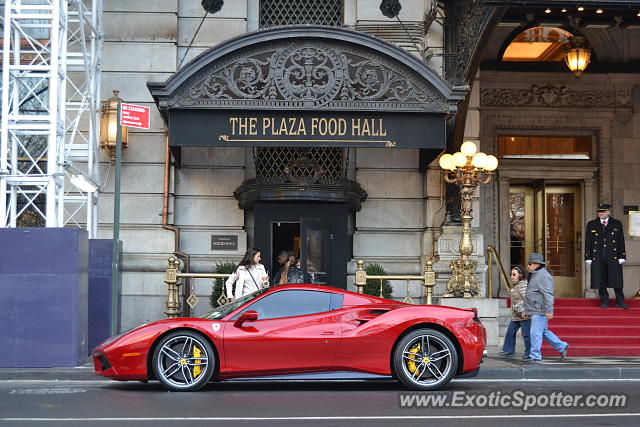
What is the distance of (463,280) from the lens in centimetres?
1609

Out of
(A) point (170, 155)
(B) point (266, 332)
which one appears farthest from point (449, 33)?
(B) point (266, 332)

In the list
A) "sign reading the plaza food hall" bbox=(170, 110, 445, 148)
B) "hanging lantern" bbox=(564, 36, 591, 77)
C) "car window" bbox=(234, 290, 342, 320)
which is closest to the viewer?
"car window" bbox=(234, 290, 342, 320)

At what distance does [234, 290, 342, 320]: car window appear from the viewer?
11375 mm

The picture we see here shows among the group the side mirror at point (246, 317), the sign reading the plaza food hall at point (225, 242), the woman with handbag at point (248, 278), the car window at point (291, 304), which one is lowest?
the side mirror at point (246, 317)

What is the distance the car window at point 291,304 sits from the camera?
11.4 m

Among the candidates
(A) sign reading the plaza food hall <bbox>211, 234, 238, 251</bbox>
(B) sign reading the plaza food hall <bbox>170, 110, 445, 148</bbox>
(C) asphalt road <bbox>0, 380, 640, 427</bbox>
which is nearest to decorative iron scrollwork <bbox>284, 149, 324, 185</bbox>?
(A) sign reading the plaza food hall <bbox>211, 234, 238, 251</bbox>

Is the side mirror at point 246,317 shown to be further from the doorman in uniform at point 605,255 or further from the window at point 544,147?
the window at point 544,147

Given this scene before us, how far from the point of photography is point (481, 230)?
19.9 meters

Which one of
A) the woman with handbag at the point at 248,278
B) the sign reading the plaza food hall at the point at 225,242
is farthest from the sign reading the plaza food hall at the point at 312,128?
the sign reading the plaza food hall at the point at 225,242

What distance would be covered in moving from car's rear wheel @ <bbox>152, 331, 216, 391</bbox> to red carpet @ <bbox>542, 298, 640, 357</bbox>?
678 centimetres

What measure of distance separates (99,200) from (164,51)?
3.07 meters

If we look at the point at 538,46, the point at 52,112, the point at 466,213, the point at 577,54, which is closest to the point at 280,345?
the point at 52,112

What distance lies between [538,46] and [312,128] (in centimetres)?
730

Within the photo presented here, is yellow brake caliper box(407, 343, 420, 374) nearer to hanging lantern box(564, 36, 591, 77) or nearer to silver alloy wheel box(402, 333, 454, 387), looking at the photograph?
silver alloy wheel box(402, 333, 454, 387)
